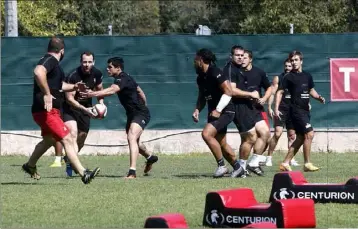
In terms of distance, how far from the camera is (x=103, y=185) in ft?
44.7

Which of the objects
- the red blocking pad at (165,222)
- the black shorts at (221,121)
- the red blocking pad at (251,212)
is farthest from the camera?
the black shorts at (221,121)

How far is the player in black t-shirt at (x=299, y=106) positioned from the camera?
16656 millimetres

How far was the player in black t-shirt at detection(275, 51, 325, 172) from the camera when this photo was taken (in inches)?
656

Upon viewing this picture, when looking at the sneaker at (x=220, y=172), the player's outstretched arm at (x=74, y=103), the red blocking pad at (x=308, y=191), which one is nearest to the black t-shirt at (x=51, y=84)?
the player's outstretched arm at (x=74, y=103)

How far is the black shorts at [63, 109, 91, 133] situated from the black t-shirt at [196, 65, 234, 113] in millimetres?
2434

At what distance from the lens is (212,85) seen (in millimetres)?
15297

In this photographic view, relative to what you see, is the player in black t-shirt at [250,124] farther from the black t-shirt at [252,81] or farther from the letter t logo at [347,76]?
the letter t logo at [347,76]

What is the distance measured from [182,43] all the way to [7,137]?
4280 mm

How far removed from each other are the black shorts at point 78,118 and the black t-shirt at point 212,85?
7.98 feet

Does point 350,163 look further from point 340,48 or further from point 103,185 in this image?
point 103,185

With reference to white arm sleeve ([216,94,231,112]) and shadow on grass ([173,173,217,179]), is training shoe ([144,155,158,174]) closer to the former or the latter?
shadow on grass ([173,173,217,179])

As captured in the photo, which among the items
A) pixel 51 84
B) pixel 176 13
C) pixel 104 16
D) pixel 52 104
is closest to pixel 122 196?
pixel 52 104

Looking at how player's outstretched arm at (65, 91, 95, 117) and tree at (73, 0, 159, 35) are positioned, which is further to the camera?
tree at (73, 0, 159, 35)

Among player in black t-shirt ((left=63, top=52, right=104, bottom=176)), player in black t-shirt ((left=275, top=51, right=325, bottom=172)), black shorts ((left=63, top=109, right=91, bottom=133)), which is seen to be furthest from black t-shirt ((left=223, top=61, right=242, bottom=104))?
black shorts ((left=63, top=109, right=91, bottom=133))
